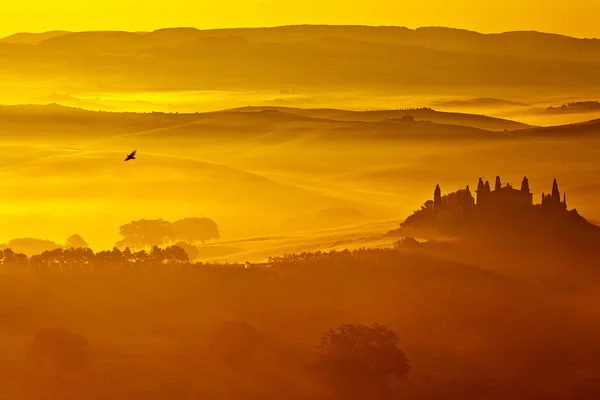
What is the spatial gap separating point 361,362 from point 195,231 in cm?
7683

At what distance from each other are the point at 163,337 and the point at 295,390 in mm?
13180

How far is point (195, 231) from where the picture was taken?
152 m

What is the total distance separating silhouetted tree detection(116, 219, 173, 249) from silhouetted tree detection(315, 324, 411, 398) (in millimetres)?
71103

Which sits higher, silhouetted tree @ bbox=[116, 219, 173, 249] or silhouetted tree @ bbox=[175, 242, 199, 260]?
silhouetted tree @ bbox=[116, 219, 173, 249]

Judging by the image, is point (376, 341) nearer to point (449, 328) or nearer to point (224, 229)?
point (449, 328)

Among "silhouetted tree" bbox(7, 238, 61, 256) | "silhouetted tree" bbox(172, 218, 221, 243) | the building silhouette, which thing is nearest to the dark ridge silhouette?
the building silhouette

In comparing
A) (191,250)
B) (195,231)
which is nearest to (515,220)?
(191,250)

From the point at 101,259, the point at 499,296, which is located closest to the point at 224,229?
the point at 101,259

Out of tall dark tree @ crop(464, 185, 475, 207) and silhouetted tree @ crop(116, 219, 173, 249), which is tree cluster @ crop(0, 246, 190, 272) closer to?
tall dark tree @ crop(464, 185, 475, 207)

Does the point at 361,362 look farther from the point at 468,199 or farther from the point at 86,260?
the point at 468,199

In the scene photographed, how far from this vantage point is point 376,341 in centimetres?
7869

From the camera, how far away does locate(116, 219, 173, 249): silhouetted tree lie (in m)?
148

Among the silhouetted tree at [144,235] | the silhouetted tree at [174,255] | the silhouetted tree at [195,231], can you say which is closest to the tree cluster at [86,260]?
the silhouetted tree at [174,255]

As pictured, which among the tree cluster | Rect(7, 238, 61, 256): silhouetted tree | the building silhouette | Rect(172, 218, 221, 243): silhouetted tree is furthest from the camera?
Rect(172, 218, 221, 243): silhouetted tree
